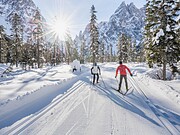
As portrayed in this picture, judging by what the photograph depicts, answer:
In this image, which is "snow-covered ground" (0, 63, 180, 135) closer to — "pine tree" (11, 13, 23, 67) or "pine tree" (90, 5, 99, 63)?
"pine tree" (90, 5, 99, 63)

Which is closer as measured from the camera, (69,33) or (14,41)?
(14,41)

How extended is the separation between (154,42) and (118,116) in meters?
16.9

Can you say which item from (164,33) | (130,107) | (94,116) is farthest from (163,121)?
(164,33)

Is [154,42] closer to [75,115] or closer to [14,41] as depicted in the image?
[75,115]

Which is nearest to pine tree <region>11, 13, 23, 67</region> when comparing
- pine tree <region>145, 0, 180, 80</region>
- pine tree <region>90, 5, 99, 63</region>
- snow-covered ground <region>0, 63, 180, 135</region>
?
pine tree <region>90, 5, 99, 63</region>

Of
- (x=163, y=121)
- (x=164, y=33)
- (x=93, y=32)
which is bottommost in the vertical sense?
(x=163, y=121)

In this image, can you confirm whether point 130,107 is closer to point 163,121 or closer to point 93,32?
point 163,121

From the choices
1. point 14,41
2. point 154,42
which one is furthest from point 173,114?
point 14,41

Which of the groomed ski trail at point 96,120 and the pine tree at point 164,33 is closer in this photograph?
the groomed ski trail at point 96,120

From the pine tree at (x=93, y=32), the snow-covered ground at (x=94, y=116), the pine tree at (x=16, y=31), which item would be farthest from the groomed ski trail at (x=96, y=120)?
the pine tree at (x=16, y=31)

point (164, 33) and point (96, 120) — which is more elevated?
point (164, 33)

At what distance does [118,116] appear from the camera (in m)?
7.62

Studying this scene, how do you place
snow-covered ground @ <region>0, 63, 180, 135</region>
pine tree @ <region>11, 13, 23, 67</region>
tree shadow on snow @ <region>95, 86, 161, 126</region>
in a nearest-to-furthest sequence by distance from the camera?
snow-covered ground @ <region>0, 63, 180, 135</region> → tree shadow on snow @ <region>95, 86, 161, 126</region> → pine tree @ <region>11, 13, 23, 67</region>

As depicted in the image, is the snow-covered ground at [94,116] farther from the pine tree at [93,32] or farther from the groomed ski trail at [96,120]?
the pine tree at [93,32]
